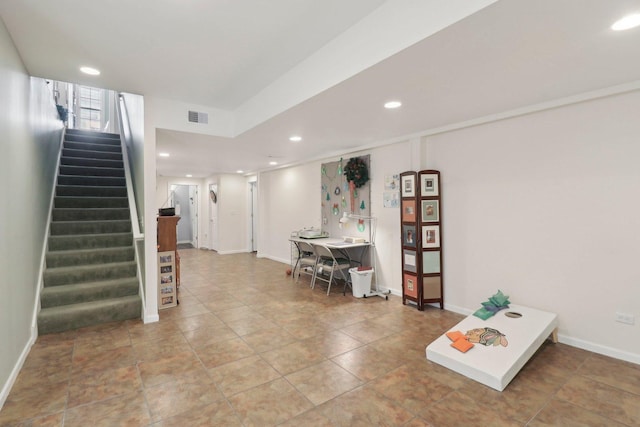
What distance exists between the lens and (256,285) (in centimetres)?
538

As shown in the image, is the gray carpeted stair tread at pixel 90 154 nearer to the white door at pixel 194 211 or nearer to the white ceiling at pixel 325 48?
the white ceiling at pixel 325 48

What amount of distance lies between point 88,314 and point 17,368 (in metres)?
1.05

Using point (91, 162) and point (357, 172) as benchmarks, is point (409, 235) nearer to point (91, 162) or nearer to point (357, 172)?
point (357, 172)

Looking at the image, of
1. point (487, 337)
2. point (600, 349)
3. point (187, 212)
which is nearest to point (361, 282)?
point (487, 337)

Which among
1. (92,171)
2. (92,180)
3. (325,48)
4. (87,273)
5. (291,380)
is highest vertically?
(325,48)

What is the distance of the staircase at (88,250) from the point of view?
3570 millimetres

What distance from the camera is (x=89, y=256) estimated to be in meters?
4.15

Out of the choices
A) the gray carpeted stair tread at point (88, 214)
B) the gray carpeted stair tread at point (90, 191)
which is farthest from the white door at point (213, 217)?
the gray carpeted stair tread at point (88, 214)

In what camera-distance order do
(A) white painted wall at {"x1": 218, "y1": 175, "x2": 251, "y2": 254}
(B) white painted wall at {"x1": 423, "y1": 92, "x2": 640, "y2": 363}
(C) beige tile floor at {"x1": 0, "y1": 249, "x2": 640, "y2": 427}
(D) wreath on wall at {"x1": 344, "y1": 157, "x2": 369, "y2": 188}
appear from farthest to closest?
(A) white painted wall at {"x1": 218, "y1": 175, "x2": 251, "y2": 254}
(D) wreath on wall at {"x1": 344, "y1": 157, "x2": 369, "y2": 188}
(B) white painted wall at {"x1": 423, "y1": 92, "x2": 640, "y2": 363}
(C) beige tile floor at {"x1": 0, "y1": 249, "x2": 640, "y2": 427}

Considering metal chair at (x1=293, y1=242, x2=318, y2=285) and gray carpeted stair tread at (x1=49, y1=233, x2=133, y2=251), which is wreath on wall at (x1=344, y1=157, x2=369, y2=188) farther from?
gray carpeted stair tread at (x1=49, y1=233, x2=133, y2=251)

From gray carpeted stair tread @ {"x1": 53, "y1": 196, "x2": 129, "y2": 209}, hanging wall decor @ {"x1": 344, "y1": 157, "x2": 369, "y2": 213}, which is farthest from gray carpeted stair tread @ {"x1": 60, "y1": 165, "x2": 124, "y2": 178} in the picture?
hanging wall decor @ {"x1": 344, "y1": 157, "x2": 369, "y2": 213}

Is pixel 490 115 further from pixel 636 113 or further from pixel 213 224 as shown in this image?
pixel 213 224

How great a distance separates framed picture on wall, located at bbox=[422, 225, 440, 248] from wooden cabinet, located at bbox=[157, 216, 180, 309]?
3.29 m

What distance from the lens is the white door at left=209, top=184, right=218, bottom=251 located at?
361 inches
